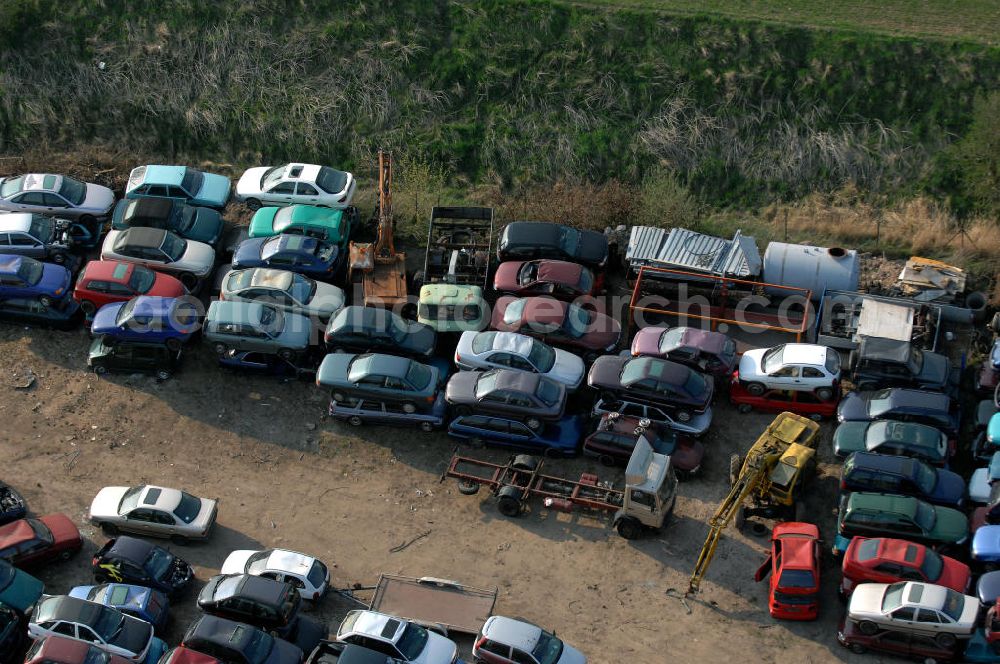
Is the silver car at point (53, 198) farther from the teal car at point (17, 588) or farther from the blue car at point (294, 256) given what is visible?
the teal car at point (17, 588)

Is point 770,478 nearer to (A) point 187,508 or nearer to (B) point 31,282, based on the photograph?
(A) point 187,508

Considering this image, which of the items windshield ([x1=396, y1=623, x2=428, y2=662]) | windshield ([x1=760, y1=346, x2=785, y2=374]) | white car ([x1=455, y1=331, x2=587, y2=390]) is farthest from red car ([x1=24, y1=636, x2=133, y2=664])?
windshield ([x1=760, y1=346, x2=785, y2=374])

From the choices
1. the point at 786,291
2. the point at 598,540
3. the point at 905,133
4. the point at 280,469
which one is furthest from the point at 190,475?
the point at 905,133

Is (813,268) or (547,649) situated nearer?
(547,649)

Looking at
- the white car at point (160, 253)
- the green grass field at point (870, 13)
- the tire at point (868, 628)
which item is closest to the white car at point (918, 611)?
the tire at point (868, 628)

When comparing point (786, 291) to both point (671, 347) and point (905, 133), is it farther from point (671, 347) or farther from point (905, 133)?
point (905, 133)

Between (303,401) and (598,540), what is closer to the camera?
(598,540)

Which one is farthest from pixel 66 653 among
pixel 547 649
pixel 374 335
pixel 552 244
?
pixel 552 244

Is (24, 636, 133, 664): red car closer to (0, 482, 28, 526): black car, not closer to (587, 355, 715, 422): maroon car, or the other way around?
(0, 482, 28, 526): black car

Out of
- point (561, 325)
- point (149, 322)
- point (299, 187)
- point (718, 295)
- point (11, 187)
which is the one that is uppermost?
point (11, 187)
